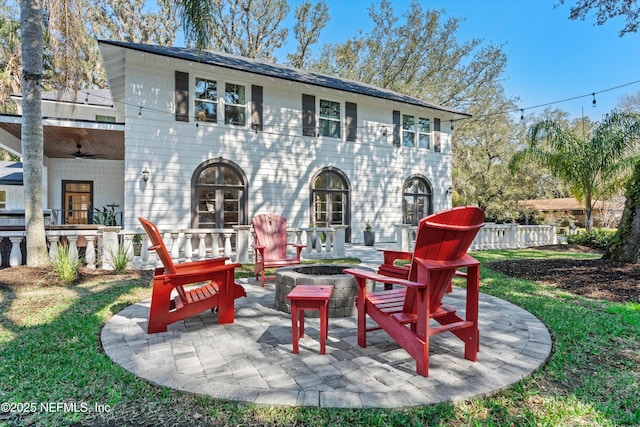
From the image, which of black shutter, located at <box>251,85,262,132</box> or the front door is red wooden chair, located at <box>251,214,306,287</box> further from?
the front door

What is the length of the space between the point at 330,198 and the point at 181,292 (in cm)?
875

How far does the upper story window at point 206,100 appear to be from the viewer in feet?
31.8

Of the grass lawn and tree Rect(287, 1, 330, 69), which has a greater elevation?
tree Rect(287, 1, 330, 69)

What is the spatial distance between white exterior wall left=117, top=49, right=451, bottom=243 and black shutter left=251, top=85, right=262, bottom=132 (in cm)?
16

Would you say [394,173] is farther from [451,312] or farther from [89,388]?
[89,388]

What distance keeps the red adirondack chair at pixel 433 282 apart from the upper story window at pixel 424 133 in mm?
11879

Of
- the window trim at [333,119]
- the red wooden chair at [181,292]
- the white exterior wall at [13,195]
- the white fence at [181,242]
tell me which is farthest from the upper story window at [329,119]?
the white exterior wall at [13,195]

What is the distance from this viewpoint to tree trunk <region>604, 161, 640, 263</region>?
6.39 m

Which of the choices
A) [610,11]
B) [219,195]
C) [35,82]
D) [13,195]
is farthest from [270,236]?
[13,195]

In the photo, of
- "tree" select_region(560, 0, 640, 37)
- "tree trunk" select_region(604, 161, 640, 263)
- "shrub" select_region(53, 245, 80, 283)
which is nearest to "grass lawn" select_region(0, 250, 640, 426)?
"shrub" select_region(53, 245, 80, 283)

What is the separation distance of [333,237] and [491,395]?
21.4ft

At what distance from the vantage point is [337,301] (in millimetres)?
3668

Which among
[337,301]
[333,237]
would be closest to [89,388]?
[337,301]

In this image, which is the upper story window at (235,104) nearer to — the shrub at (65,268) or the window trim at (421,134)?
the shrub at (65,268)
